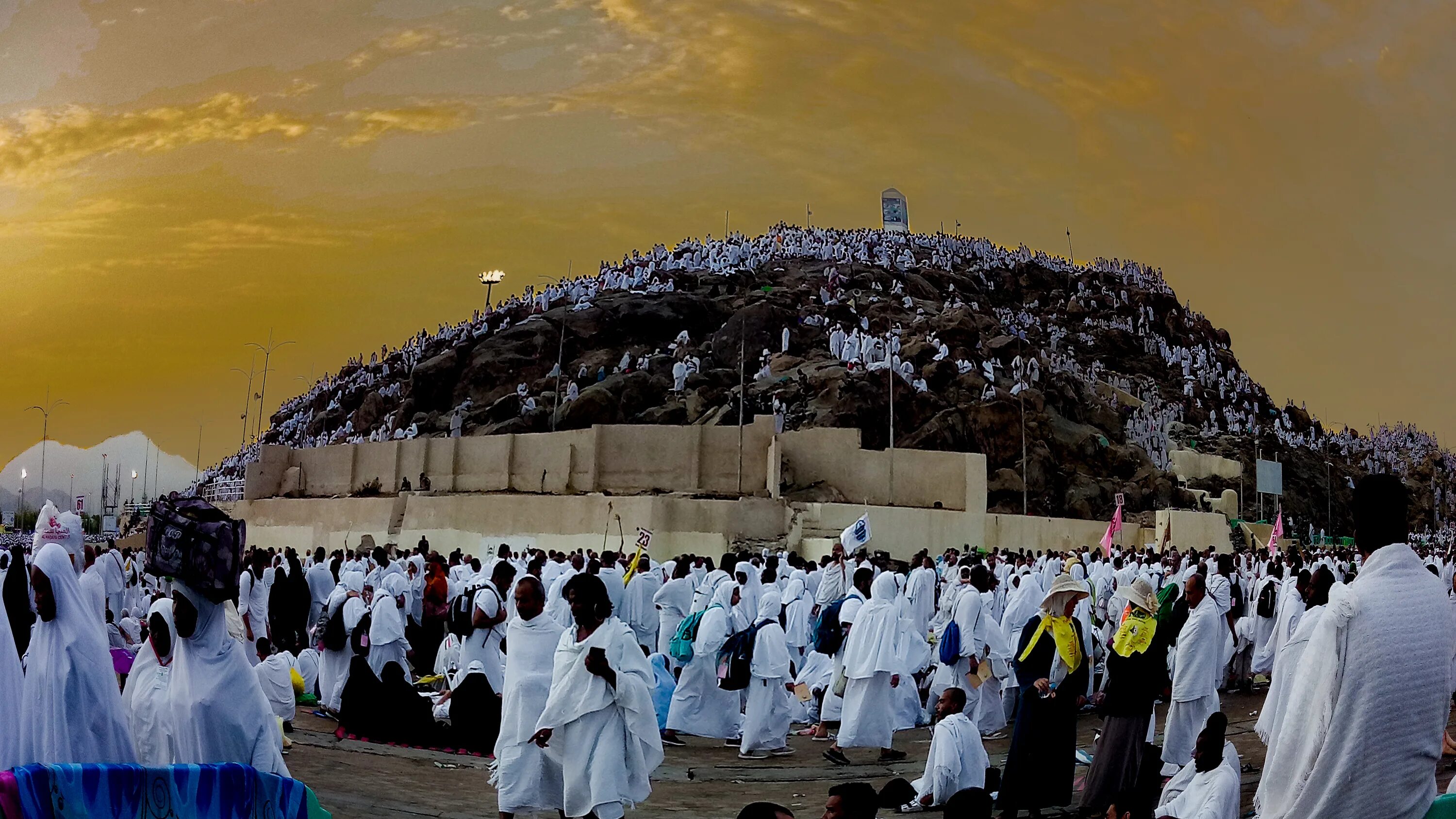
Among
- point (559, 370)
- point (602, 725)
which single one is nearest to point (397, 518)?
point (559, 370)

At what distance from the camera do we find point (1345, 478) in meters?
77.8

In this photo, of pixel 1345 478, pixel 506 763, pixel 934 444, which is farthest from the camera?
pixel 1345 478

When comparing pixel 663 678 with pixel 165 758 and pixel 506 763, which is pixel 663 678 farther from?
pixel 165 758

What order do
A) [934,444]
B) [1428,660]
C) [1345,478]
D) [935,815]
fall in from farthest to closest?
1. [1345,478]
2. [934,444]
3. [935,815]
4. [1428,660]

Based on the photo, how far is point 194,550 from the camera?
6199mm

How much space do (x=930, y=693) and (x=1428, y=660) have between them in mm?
11483

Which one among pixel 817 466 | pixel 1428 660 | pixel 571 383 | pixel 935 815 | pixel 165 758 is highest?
pixel 571 383

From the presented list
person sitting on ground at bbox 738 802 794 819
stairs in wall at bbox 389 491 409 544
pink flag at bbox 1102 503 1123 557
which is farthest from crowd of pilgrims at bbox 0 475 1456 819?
stairs in wall at bbox 389 491 409 544

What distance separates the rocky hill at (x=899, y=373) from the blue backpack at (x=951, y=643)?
75.3 feet

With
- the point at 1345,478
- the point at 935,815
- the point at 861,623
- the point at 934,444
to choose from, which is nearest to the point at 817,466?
the point at 934,444

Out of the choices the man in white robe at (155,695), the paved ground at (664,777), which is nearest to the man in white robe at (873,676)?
the paved ground at (664,777)

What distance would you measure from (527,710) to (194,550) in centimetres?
287

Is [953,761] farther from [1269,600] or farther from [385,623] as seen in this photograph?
[1269,600]

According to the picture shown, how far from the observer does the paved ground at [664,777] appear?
1005cm
